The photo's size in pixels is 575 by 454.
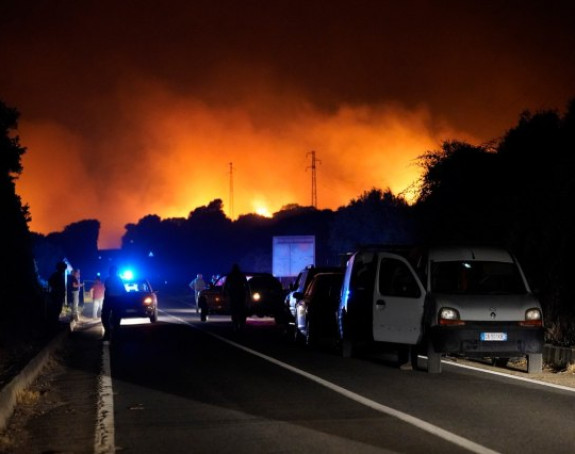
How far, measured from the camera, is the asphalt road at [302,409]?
28.0ft

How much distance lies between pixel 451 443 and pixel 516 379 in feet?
18.4

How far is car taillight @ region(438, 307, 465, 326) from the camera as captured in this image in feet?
47.1

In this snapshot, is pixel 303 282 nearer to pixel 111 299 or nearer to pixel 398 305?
pixel 111 299

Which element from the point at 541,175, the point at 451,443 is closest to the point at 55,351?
the point at 451,443

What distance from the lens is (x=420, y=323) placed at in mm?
14945

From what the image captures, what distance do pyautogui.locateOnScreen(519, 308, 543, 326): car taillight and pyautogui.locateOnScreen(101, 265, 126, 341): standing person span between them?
11082mm

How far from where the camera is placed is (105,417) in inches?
403

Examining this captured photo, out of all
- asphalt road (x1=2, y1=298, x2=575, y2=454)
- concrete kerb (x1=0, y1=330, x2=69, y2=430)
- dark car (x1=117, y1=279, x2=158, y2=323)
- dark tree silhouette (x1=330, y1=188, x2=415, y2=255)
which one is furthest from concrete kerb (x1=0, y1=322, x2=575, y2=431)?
dark tree silhouette (x1=330, y1=188, x2=415, y2=255)

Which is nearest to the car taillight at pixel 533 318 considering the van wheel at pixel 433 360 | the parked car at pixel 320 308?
the van wheel at pixel 433 360

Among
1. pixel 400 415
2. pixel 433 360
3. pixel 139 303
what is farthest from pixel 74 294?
pixel 400 415

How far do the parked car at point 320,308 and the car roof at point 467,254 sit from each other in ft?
12.3

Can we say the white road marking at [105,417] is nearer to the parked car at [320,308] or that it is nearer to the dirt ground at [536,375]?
the parked car at [320,308]

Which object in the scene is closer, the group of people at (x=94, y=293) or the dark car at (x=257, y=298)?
the group of people at (x=94, y=293)

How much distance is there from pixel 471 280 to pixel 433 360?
2.54 metres
